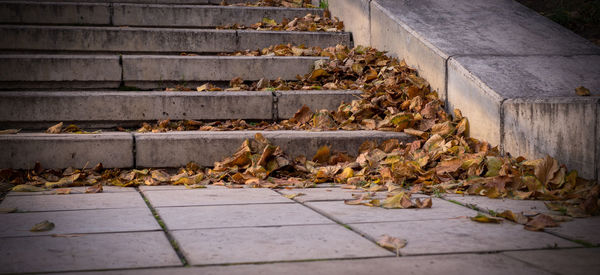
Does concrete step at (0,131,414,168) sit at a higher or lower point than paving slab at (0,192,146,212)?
higher

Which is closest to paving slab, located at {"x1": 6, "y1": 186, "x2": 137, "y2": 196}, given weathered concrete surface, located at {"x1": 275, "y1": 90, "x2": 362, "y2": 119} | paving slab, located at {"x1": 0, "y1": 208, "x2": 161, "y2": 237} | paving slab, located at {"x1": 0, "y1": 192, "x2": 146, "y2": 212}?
paving slab, located at {"x1": 0, "y1": 192, "x2": 146, "y2": 212}

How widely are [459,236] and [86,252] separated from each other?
1157mm

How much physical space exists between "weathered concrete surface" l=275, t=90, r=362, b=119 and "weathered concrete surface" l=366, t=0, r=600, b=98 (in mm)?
560

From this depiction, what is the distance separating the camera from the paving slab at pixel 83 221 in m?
1.96

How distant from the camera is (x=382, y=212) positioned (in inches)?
89.8

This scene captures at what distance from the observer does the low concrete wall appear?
8.84 feet

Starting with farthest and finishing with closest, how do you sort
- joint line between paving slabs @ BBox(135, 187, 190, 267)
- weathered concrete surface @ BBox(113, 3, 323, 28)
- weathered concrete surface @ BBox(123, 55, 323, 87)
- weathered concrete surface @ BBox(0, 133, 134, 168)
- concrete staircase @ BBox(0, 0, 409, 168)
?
1. weathered concrete surface @ BBox(113, 3, 323, 28)
2. weathered concrete surface @ BBox(123, 55, 323, 87)
3. concrete staircase @ BBox(0, 0, 409, 168)
4. weathered concrete surface @ BBox(0, 133, 134, 168)
5. joint line between paving slabs @ BBox(135, 187, 190, 267)

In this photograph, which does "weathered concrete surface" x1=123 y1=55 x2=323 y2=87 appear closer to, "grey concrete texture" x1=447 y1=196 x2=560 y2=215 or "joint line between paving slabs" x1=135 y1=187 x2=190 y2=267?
"joint line between paving slabs" x1=135 y1=187 x2=190 y2=267

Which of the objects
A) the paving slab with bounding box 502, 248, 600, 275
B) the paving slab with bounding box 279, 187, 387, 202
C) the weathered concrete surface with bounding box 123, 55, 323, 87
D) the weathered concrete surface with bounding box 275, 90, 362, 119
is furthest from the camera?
the weathered concrete surface with bounding box 123, 55, 323, 87

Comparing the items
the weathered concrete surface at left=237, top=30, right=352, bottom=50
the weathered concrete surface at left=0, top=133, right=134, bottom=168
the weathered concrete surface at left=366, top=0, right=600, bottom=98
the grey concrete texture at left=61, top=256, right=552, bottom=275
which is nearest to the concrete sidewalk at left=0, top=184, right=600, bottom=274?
the grey concrete texture at left=61, top=256, right=552, bottom=275

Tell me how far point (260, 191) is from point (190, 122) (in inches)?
44.2

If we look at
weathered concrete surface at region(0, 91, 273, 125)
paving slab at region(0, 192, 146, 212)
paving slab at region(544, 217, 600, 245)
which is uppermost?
weathered concrete surface at region(0, 91, 273, 125)

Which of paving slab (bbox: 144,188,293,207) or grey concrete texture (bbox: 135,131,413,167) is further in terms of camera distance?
grey concrete texture (bbox: 135,131,413,167)

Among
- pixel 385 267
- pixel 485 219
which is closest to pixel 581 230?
pixel 485 219
